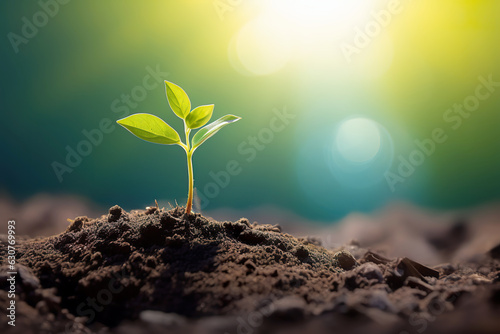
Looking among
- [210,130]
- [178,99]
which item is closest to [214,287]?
[210,130]

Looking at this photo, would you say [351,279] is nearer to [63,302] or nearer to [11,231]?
[63,302]

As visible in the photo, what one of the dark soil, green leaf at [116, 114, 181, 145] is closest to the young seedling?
green leaf at [116, 114, 181, 145]

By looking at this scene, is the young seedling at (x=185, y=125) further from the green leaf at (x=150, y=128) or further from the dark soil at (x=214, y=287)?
the dark soil at (x=214, y=287)

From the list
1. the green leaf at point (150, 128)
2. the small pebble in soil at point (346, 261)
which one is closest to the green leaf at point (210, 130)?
the green leaf at point (150, 128)

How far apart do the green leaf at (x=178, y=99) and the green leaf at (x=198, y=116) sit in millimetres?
39

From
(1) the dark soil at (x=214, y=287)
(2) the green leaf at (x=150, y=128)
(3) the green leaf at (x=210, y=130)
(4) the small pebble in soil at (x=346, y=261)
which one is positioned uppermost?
(3) the green leaf at (x=210, y=130)

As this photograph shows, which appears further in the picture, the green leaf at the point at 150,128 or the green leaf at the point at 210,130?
the green leaf at the point at 210,130

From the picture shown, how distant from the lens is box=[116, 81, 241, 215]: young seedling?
150 cm

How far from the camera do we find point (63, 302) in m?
1.16

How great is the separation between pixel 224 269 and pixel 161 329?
50cm

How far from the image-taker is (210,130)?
1.60 m

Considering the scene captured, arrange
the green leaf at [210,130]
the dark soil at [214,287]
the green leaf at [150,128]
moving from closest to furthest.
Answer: the dark soil at [214,287] < the green leaf at [150,128] < the green leaf at [210,130]

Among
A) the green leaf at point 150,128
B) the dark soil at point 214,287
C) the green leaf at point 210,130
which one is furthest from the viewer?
the green leaf at point 210,130

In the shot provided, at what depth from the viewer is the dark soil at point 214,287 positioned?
29.0 inches
